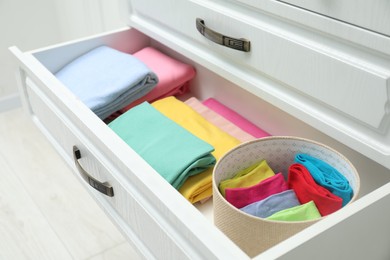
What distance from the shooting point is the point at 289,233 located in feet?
1.76

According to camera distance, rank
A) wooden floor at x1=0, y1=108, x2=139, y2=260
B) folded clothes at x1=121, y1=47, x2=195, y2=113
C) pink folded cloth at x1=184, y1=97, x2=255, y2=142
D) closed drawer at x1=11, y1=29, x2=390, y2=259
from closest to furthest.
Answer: closed drawer at x1=11, y1=29, x2=390, y2=259
pink folded cloth at x1=184, y1=97, x2=255, y2=142
folded clothes at x1=121, y1=47, x2=195, y2=113
wooden floor at x1=0, y1=108, x2=139, y2=260

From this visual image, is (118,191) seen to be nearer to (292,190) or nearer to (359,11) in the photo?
(292,190)

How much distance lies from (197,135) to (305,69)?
10.7 inches

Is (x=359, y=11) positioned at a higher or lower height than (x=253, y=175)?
higher

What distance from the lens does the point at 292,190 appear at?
25.9 inches

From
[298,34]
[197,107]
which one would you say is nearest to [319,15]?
[298,34]

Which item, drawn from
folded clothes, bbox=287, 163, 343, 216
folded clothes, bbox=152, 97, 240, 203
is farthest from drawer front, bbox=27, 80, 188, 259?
folded clothes, bbox=287, 163, 343, 216

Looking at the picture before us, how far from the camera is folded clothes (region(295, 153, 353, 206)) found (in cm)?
62

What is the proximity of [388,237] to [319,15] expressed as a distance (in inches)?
11.7

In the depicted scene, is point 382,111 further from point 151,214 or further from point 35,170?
point 35,170

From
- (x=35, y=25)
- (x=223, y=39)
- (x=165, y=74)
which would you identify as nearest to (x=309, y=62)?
(x=223, y=39)

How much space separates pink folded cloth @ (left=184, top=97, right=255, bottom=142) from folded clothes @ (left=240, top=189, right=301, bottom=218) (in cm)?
22

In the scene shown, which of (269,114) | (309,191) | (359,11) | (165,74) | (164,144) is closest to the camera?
(359,11)

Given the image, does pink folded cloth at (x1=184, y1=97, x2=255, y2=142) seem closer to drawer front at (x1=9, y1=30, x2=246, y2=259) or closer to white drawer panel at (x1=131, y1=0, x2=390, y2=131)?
white drawer panel at (x1=131, y1=0, x2=390, y2=131)
